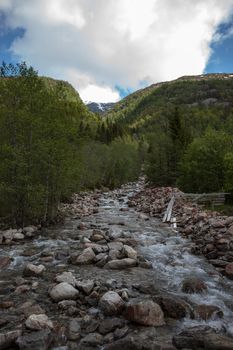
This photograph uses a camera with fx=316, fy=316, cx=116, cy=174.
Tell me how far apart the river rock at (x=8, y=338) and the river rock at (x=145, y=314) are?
9.48 ft

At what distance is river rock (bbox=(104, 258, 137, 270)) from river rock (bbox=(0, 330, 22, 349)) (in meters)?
6.01

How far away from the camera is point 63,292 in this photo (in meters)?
9.91

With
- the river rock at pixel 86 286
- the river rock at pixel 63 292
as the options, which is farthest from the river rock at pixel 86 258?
the river rock at pixel 63 292

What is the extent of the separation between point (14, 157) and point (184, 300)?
1417 cm

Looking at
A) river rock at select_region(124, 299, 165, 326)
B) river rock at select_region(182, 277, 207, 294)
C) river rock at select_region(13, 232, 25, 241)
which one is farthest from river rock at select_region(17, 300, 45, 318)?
river rock at select_region(13, 232, 25, 241)

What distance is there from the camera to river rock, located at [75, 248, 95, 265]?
13719mm

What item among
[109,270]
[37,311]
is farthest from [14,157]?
[37,311]

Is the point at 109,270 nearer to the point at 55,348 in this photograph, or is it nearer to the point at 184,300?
the point at 184,300

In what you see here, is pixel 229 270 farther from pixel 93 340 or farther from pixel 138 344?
pixel 93 340

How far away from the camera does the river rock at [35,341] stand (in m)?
7.08

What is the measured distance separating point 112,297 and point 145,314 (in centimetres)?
132

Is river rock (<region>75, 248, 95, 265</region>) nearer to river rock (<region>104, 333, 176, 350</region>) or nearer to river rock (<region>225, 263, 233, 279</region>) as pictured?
river rock (<region>225, 263, 233, 279</region>)

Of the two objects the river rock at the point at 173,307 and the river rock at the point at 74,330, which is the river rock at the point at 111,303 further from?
the river rock at the point at 173,307

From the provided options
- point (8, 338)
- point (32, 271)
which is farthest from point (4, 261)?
point (8, 338)
